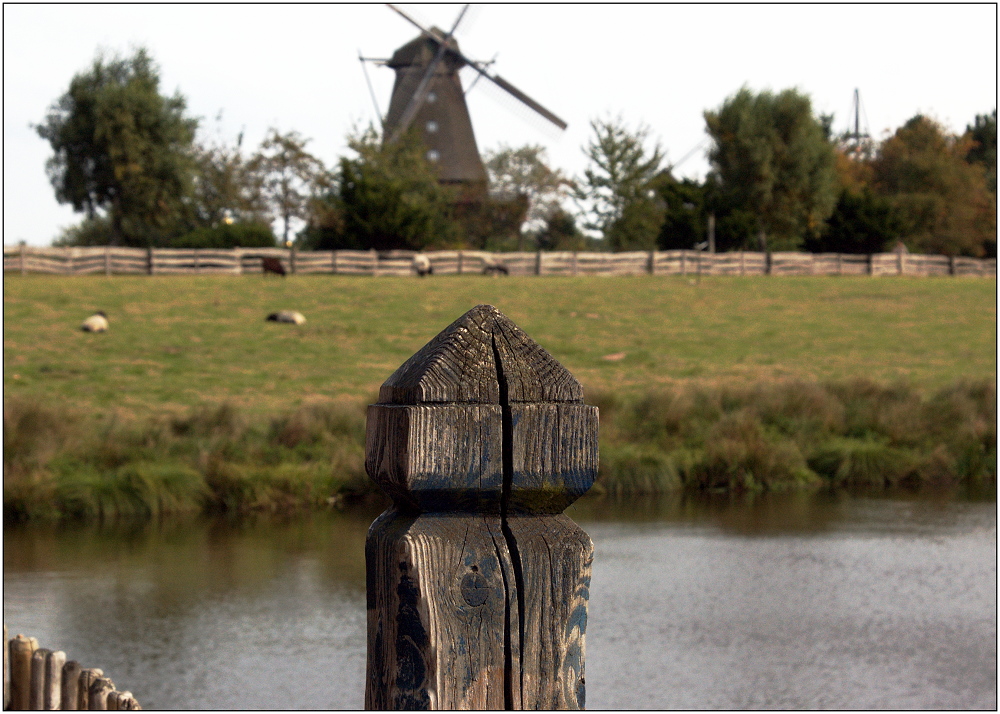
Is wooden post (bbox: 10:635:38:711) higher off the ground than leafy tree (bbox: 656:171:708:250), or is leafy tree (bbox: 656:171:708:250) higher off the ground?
leafy tree (bbox: 656:171:708:250)

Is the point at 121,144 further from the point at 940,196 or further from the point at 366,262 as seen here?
the point at 940,196

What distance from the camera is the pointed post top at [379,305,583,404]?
1.52 meters

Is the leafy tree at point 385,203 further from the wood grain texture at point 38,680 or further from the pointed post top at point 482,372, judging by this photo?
the pointed post top at point 482,372

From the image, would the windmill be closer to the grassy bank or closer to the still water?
the grassy bank

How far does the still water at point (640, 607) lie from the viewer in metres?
8.79

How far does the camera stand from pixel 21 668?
4.73 metres

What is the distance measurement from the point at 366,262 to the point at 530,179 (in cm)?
2334

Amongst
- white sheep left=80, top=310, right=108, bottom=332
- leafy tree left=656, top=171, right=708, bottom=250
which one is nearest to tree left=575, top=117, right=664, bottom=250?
leafy tree left=656, top=171, right=708, bottom=250

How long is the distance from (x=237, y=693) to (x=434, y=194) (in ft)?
145

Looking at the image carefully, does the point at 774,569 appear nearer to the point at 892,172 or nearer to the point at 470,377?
the point at 470,377

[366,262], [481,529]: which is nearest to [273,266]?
[366,262]

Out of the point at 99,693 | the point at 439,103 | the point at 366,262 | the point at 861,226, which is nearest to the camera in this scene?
the point at 99,693

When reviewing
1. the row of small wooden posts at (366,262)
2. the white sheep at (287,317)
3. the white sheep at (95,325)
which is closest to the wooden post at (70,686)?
the white sheep at (95,325)

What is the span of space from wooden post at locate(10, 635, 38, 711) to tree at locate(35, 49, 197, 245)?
142ft
